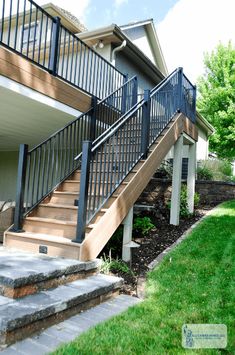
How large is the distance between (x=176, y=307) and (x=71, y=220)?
2071 mm

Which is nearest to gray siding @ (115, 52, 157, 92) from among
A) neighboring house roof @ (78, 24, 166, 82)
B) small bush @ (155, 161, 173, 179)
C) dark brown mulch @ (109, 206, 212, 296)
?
neighboring house roof @ (78, 24, 166, 82)

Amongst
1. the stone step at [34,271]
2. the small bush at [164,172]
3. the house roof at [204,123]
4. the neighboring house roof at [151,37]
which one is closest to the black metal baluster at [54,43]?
the stone step at [34,271]

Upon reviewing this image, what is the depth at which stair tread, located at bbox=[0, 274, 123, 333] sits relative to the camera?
7.98ft

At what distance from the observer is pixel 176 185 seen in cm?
704

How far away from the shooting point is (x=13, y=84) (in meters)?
4.30

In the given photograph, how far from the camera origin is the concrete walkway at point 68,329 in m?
2.31

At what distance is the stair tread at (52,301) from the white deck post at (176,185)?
334cm

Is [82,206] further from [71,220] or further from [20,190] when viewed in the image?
[20,190]

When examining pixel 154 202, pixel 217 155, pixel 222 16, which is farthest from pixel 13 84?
pixel 222 16

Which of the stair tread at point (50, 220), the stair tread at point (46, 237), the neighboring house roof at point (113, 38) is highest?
the neighboring house roof at point (113, 38)

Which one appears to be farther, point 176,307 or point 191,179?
point 191,179

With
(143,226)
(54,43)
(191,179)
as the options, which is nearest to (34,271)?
(143,226)

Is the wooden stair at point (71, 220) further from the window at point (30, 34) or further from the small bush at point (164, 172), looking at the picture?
the small bush at point (164, 172)

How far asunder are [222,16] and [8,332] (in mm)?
27802
